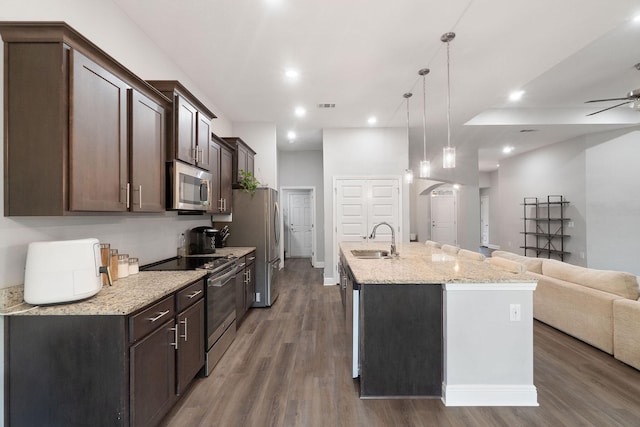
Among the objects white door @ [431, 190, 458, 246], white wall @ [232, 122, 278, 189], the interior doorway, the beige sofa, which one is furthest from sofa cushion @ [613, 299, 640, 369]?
white door @ [431, 190, 458, 246]

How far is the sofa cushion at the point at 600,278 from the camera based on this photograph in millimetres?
2525

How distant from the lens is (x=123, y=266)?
2.07m

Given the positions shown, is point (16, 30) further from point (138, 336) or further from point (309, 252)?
point (309, 252)

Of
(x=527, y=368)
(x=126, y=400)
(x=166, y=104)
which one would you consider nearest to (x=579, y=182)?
(x=527, y=368)

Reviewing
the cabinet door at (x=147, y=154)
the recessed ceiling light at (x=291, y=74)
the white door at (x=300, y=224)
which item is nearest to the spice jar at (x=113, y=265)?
the cabinet door at (x=147, y=154)

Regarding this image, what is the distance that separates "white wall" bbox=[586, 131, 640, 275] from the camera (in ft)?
17.3

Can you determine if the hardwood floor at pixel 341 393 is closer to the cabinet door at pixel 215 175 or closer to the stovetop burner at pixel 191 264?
the stovetop burner at pixel 191 264

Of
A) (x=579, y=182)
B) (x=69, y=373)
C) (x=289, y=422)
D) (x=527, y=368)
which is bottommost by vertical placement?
(x=289, y=422)

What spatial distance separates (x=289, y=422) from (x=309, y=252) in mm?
6527

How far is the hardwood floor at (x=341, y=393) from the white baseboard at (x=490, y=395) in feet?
0.14

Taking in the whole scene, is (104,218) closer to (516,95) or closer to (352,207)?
(352,207)

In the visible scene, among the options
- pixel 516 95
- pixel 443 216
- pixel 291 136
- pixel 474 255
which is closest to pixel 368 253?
Result: pixel 474 255

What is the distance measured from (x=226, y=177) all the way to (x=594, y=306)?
4.31 meters

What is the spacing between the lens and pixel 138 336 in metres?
1.50
